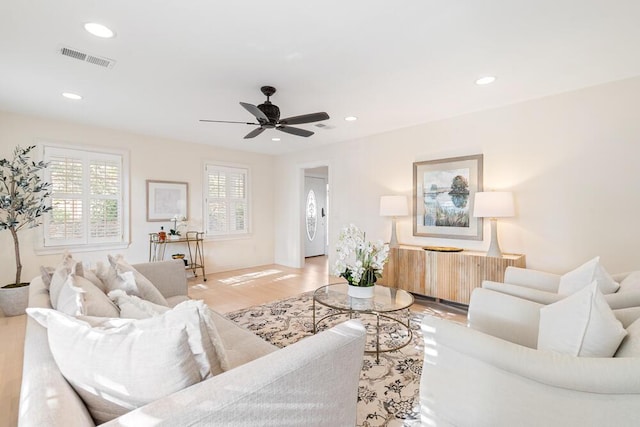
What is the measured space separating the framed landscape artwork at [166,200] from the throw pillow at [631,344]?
215 inches

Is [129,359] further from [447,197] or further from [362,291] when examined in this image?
[447,197]

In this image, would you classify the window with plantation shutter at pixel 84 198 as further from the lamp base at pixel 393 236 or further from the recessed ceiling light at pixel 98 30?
the lamp base at pixel 393 236

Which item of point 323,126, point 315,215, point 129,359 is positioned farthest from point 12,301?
point 315,215

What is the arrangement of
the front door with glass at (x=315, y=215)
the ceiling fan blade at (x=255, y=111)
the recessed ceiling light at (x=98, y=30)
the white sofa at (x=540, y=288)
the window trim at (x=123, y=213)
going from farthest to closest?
the front door with glass at (x=315, y=215) → the window trim at (x=123, y=213) → the ceiling fan blade at (x=255, y=111) → the recessed ceiling light at (x=98, y=30) → the white sofa at (x=540, y=288)

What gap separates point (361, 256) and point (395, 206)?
185cm

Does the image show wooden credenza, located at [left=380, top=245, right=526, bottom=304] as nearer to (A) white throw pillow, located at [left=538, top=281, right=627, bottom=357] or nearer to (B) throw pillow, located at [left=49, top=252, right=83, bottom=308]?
(A) white throw pillow, located at [left=538, top=281, right=627, bottom=357]

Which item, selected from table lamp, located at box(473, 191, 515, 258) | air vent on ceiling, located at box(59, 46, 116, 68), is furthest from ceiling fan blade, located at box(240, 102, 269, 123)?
table lamp, located at box(473, 191, 515, 258)

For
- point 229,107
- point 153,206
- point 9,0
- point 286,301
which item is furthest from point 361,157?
point 9,0

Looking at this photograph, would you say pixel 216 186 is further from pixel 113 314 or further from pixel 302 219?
pixel 113 314

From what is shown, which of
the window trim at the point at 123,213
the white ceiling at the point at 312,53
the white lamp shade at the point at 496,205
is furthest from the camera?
the window trim at the point at 123,213

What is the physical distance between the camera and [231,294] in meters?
4.28

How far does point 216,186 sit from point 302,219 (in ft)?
6.04

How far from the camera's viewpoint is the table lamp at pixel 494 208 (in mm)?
3312

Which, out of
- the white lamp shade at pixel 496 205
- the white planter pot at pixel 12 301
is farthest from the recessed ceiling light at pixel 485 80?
the white planter pot at pixel 12 301
